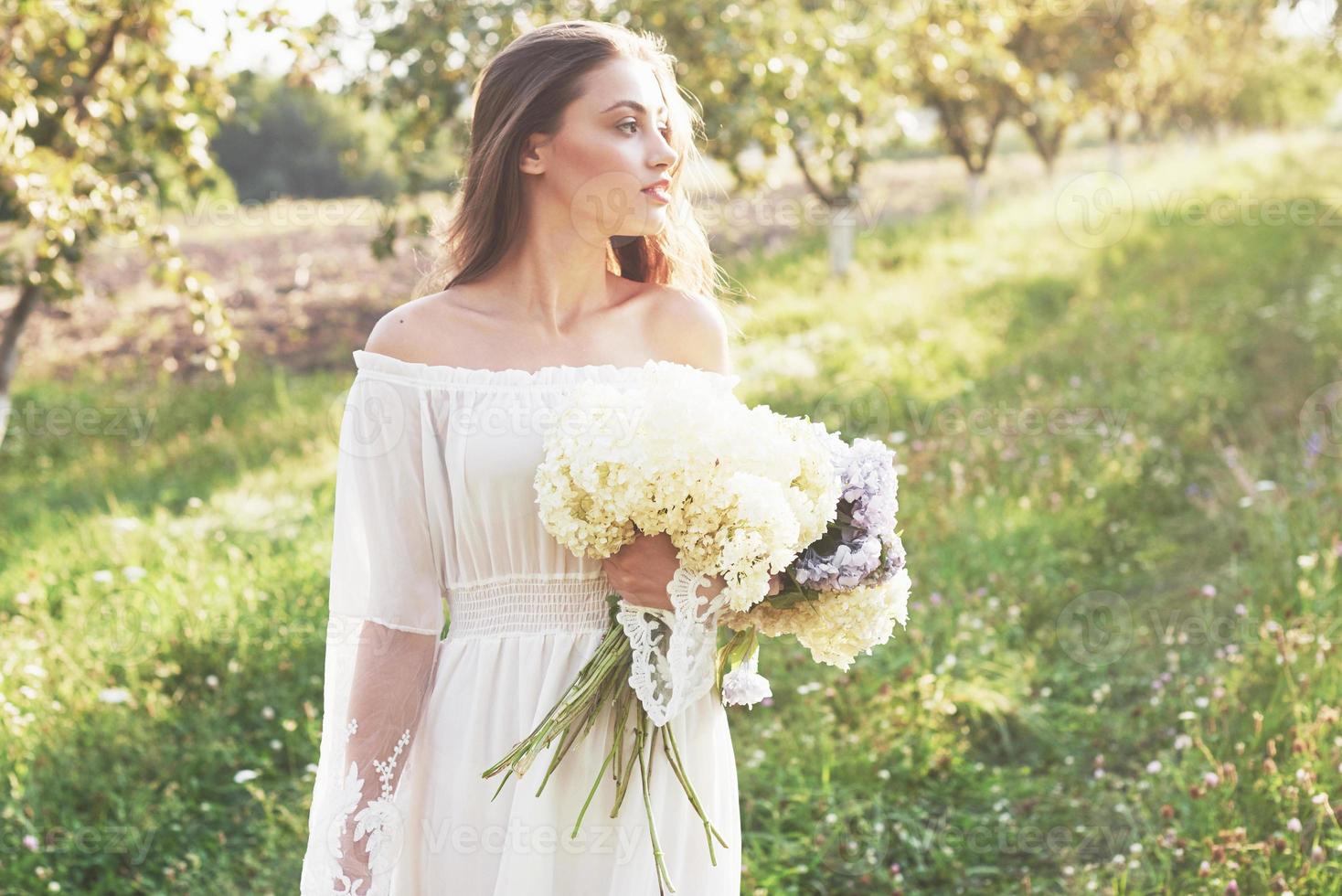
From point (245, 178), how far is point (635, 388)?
30793 mm

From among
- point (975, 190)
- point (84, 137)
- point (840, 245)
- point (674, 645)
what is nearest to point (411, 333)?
point (674, 645)

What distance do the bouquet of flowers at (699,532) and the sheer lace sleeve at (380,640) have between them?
10.6 inches

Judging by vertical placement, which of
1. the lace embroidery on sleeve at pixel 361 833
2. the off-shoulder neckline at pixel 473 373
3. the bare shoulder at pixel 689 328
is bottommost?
the lace embroidery on sleeve at pixel 361 833

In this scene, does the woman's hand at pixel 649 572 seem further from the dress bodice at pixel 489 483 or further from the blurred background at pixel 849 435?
the blurred background at pixel 849 435

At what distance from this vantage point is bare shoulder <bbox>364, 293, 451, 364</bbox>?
2.60 m

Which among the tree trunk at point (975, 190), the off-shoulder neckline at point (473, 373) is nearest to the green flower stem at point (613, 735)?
the off-shoulder neckline at point (473, 373)

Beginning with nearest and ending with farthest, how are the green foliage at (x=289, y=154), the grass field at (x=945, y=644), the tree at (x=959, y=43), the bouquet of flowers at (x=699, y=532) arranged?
the bouquet of flowers at (x=699, y=532)
the grass field at (x=945, y=644)
the tree at (x=959, y=43)
the green foliage at (x=289, y=154)

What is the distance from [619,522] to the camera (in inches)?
94.0

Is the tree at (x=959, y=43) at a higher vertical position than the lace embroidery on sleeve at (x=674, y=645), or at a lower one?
higher

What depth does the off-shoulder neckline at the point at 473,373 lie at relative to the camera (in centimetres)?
258

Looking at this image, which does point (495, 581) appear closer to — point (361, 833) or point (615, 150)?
point (361, 833)

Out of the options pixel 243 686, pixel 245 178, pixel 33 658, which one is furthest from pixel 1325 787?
pixel 245 178

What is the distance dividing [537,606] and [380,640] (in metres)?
0.33

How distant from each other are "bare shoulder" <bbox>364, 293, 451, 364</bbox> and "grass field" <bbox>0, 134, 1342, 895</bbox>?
244 cm
